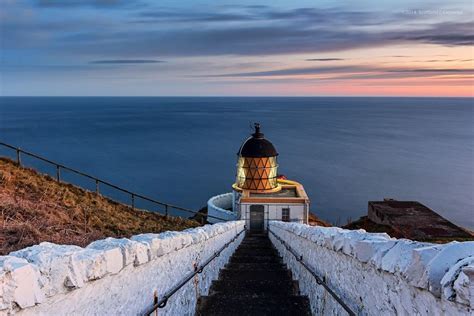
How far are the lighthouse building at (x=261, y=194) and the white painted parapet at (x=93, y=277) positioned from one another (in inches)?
706

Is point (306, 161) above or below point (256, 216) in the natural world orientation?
below

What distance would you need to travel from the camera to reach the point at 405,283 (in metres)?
2.65

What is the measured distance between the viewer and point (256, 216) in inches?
901

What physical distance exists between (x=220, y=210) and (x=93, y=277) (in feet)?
72.7

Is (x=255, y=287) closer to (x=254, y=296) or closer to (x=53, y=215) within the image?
(x=254, y=296)

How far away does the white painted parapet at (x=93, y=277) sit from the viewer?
7.34 ft

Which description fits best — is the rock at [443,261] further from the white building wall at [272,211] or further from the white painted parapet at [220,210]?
the white painted parapet at [220,210]

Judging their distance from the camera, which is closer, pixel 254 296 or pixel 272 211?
pixel 254 296

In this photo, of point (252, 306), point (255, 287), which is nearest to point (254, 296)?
point (252, 306)

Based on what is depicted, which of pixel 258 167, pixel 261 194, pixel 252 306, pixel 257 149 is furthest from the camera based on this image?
pixel 257 149

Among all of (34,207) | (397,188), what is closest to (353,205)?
(397,188)

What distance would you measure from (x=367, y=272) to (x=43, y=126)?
430 feet

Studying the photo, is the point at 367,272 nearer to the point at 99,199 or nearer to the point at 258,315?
the point at 258,315

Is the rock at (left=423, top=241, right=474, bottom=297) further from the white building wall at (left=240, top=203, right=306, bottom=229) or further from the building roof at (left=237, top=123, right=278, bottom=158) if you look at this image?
the building roof at (left=237, top=123, right=278, bottom=158)
